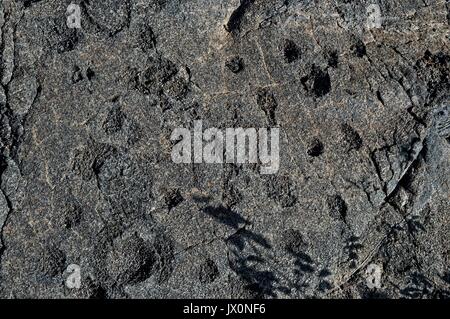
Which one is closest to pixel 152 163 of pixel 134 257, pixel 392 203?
pixel 134 257

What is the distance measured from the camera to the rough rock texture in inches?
293

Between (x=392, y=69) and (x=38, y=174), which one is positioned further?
(x=392, y=69)

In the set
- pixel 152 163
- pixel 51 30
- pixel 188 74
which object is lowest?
pixel 152 163

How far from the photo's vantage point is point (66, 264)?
7.38m

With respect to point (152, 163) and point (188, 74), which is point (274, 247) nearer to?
point (152, 163)

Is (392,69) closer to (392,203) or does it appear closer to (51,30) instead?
(392,203)

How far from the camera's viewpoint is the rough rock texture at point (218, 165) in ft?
24.5

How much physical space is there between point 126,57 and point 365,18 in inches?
109

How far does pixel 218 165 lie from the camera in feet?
25.2

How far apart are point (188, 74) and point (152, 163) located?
1076 millimetres
